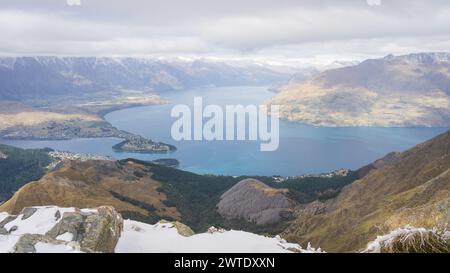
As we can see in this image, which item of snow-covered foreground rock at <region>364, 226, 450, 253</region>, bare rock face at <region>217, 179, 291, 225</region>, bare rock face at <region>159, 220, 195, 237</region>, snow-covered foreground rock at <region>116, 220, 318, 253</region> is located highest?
snow-covered foreground rock at <region>364, 226, 450, 253</region>

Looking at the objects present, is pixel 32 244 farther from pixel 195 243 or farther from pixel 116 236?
pixel 195 243

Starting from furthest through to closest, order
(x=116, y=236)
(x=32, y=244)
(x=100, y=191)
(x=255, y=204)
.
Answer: (x=255, y=204), (x=100, y=191), (x=116, y=236), (x=32, y=244)

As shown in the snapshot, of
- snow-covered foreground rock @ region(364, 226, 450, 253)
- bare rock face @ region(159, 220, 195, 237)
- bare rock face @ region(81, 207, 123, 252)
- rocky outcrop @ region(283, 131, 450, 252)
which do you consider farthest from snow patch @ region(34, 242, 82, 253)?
rocky outcrop @ region(283, 131, 450, 252)

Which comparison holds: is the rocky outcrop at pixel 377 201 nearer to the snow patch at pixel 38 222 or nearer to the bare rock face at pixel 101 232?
the bare rock face at pixel 101 232

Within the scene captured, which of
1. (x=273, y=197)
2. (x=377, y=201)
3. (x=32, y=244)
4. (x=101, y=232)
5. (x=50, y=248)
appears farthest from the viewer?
(x=273, y=197)

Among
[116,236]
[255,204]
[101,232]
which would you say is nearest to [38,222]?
[116,236]

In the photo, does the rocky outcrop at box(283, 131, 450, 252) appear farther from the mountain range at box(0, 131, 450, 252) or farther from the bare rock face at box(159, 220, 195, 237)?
the bare rock face at box(159, 220, 195, 237)

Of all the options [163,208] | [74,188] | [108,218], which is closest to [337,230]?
[108,218]

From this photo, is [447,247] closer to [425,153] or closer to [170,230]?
[170,230]
